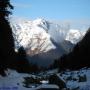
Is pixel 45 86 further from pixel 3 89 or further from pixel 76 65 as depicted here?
pixel 76 65

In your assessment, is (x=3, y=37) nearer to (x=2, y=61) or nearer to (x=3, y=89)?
(x=2, y=61)

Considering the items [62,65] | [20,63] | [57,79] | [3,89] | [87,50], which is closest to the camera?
[3,89]

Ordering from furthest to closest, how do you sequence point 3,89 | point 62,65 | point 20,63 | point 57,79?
1. point 62,65
2. point 20,63
3. point 57,79
4. point 3,89

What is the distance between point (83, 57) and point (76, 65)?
10.7 meters

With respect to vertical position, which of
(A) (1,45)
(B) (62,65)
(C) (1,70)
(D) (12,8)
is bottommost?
(B) (62,65)

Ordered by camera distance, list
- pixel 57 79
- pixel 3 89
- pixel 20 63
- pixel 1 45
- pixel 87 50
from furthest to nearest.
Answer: pixel 20 63, pixel 87 50, pixel 1 45, pixel 57 79, pixel 3 89

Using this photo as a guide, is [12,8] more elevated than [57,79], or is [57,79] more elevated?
[12,8]

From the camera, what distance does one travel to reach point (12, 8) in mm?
46188

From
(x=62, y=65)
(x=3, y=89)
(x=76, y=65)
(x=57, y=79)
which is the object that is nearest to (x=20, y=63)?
(x=76, y=65)

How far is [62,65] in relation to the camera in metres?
164

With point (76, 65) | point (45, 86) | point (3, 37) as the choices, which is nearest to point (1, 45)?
point (3, 37)

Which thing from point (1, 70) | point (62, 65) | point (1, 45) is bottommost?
point (62, 65)

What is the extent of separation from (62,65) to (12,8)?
4673 inches

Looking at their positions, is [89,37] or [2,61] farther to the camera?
[89,37]
